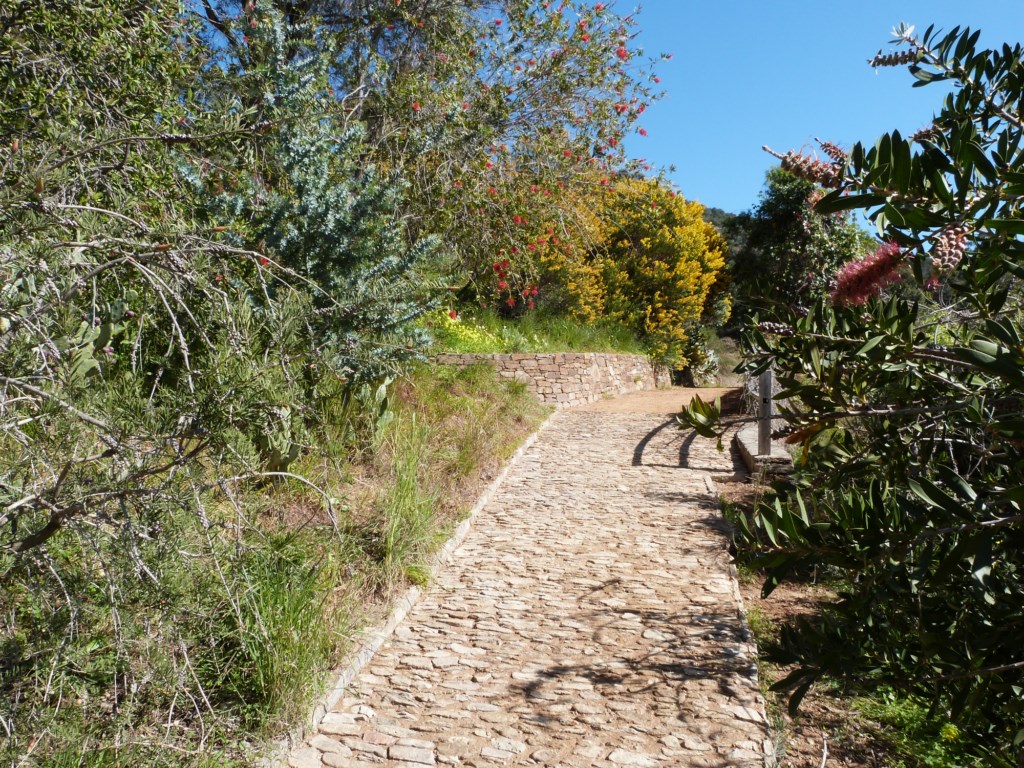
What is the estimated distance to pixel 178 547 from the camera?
2.53m

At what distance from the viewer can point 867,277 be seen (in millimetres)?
1784

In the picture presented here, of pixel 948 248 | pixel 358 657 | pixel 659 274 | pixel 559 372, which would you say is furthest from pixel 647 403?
pixel 948 248

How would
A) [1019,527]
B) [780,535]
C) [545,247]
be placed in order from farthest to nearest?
1. [545,247]
2. [780,535]
3. [1019,527]

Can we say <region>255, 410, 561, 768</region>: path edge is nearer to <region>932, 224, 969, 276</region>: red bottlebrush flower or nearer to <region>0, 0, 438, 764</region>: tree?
<region>0, 0, 438, 764</region>: tree

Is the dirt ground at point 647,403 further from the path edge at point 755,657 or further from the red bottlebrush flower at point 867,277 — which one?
the red bottlebrush flower at point 867,277

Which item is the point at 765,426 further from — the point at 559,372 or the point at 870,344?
the point at 870,344

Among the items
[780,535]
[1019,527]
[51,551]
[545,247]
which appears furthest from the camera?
[545,247]

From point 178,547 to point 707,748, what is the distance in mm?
2363

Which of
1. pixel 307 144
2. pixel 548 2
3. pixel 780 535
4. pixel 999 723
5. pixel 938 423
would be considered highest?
pixel 548 2

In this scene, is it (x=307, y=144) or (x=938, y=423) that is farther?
(x=307, y=144)

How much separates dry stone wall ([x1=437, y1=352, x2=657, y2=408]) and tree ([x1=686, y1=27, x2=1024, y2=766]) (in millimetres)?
9424

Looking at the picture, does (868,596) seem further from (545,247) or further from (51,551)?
(545,247)

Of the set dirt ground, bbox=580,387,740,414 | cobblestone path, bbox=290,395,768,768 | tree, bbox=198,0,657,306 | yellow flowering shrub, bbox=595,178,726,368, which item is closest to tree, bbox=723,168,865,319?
yellow flowering shrub, bbox=595,178,726,368

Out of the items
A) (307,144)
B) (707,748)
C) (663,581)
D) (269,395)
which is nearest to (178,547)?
(269,395)
